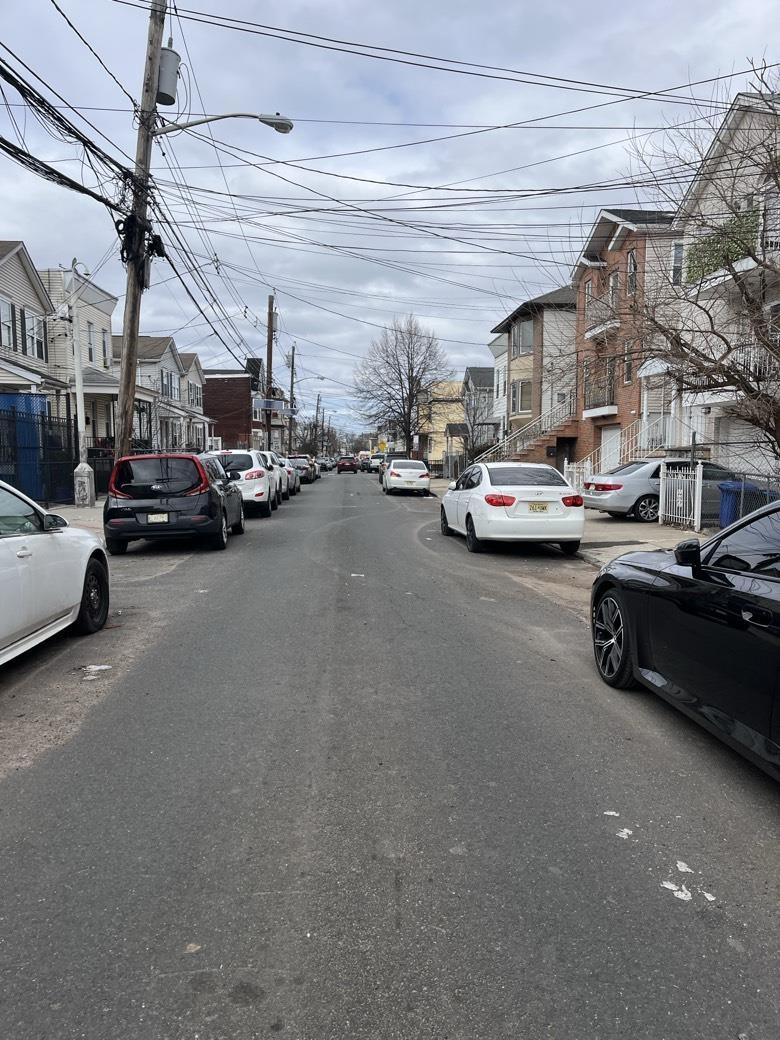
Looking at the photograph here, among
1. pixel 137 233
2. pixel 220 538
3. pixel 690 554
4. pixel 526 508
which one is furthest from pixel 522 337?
pixel 690 554

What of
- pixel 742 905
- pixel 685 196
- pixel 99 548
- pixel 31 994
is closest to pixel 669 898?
pixel 742 905

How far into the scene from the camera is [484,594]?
9367 millimetres

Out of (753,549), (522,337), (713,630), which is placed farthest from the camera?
(522,337)

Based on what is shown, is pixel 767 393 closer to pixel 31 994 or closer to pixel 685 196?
pixel 685 196

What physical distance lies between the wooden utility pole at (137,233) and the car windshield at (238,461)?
336 cm

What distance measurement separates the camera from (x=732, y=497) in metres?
13.8

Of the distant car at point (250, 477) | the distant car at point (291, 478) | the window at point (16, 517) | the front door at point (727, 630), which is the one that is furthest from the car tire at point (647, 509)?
the window at point (16, 517)

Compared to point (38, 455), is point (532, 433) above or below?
above

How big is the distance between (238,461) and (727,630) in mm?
16048

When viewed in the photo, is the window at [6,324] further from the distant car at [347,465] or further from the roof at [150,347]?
the distant car at [347,465]

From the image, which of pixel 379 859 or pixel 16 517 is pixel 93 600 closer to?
pixel 16 517

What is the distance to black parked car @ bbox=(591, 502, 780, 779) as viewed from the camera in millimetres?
3686

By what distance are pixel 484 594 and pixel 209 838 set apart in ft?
20.4

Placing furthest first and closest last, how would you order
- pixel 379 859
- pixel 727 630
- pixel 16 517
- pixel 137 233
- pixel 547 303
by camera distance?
1. pixel 547 303
2. pixel 137 233
3. pixel 16 517
4. pixel 727 630
5. pixel 379 859
